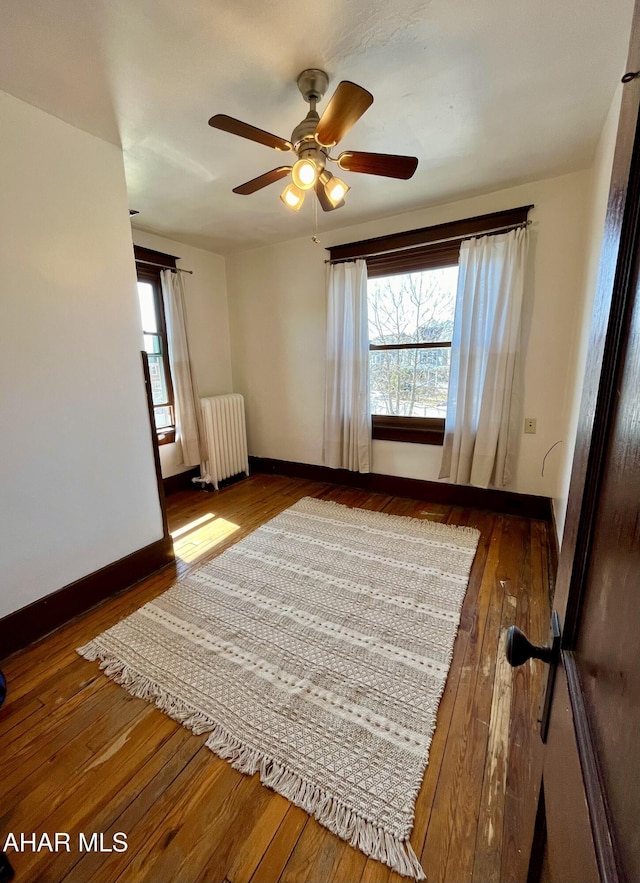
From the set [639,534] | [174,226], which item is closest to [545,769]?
[639,534]

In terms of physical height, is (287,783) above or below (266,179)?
below

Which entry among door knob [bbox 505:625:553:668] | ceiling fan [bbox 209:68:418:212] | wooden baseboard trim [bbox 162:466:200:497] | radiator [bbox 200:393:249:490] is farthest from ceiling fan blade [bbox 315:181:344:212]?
wooden baseboard trim [bbox 162:466:200:497]

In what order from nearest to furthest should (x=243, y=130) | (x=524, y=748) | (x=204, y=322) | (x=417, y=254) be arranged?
(x=524, y=748)
(x=243, y=130)
(x=417, y=254)
(x=204, y=322)

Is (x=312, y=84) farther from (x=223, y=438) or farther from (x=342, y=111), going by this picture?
(x=223, y=438)

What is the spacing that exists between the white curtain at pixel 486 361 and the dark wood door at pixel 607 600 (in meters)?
2.26

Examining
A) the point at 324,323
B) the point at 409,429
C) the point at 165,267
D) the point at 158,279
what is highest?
the point at 165,267

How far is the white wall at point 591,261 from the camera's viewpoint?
5.39ft

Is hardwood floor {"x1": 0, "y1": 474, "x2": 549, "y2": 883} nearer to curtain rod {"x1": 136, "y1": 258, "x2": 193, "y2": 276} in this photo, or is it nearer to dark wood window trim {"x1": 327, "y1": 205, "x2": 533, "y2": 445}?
dark wood window trim {"x1": 327, "y1": 205, "x2": 533, "y2": 445}

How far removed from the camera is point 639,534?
13.5 inches

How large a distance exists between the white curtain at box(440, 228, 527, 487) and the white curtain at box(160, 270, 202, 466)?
2.40 metres

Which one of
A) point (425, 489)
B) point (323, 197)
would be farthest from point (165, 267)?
point (425, 489)

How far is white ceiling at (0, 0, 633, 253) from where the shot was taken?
121 centimetres

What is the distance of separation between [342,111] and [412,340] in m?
1.95

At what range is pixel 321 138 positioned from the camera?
144 centimetres
